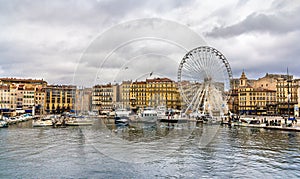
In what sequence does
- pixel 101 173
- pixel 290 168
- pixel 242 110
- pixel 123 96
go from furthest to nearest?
pixel 123 96, pixel 242 110, pixel 290 168, pixel 101 173

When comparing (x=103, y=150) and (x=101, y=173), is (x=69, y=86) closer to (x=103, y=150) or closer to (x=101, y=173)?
(x=103, y=150)

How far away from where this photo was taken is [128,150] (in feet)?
66.1

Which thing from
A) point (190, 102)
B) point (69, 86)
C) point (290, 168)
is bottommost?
point (290, 168)

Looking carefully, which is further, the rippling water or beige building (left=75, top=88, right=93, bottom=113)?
beige building (left=75, top=88, right=93, bottom=113)

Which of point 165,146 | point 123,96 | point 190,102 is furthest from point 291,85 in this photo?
point 165,146

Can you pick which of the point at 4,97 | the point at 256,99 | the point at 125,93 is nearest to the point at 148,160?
the point at 256,99

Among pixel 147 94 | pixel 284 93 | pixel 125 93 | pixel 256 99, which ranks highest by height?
pixel 125 93

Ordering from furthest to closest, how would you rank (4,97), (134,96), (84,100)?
(84,100) < (134,96) < (4,97)

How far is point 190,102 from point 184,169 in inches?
1165

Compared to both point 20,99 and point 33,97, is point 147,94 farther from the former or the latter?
point 20,99

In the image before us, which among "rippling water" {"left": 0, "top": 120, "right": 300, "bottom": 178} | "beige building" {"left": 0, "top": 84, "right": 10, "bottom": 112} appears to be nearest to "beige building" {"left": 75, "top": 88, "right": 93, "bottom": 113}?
"beige building" {"left": 0, "top": 84, "right": 10, "bottom": 112}

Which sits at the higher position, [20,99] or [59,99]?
[59,99]

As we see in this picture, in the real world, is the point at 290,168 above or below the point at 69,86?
below

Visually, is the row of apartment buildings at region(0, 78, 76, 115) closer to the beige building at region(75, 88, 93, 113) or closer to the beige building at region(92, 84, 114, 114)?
the beige building at region(75, 88, 93, 113)
